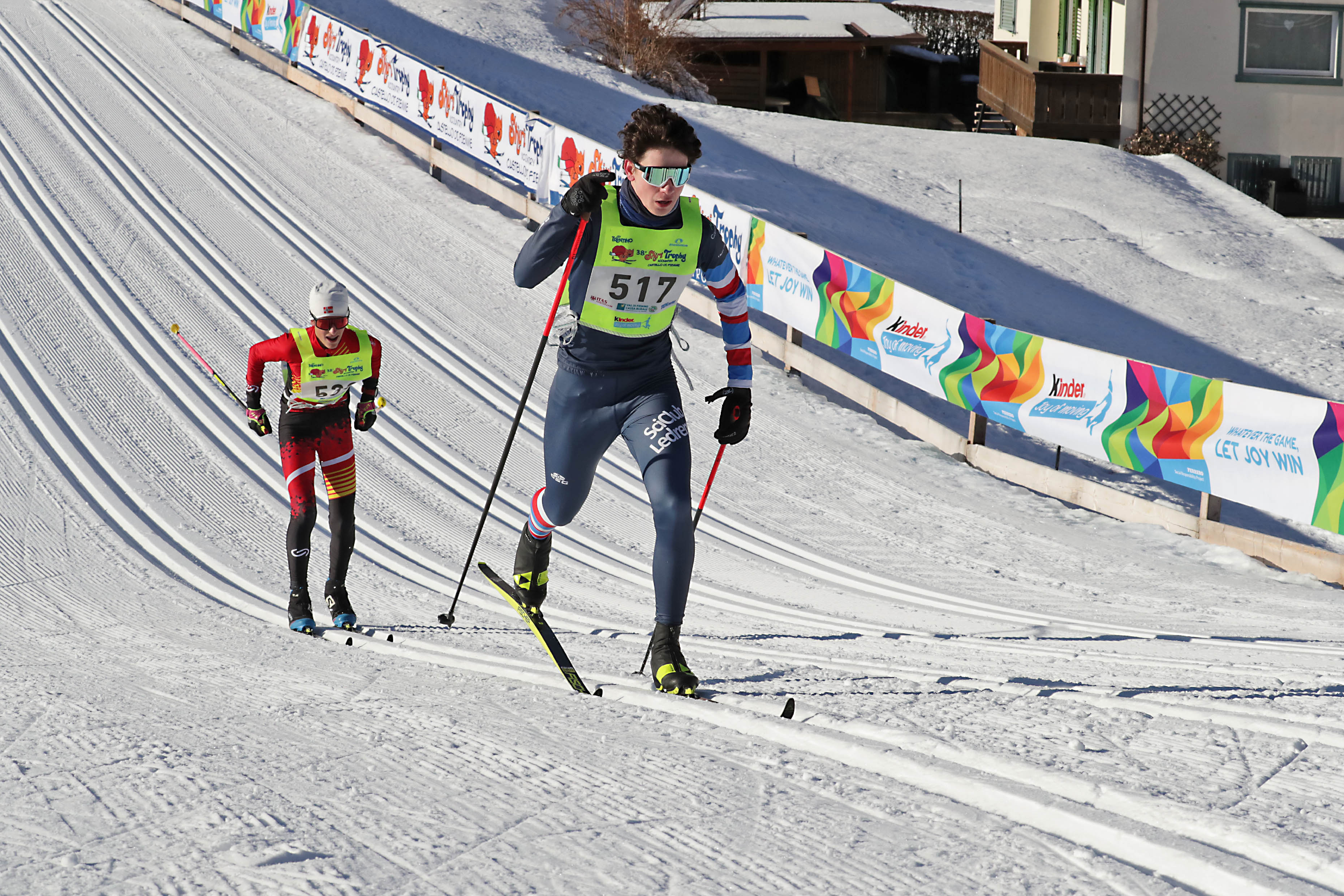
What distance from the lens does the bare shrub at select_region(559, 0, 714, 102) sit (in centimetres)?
2533

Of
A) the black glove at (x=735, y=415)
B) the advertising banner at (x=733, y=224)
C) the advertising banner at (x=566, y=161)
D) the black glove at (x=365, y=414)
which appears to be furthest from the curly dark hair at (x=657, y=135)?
the advertising banner at (x=566, y=161)

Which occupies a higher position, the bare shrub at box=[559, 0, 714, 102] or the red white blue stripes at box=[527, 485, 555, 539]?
the bare shrub at box=[559, 0, 714, 102]

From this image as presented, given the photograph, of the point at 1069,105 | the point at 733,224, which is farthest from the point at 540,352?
the point at 1069,105

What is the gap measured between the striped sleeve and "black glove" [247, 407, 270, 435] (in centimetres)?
256

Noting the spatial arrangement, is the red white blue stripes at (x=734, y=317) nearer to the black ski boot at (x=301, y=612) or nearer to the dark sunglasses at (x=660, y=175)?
the dark sunglasses at (x=660, y=175)

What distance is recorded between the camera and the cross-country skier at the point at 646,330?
4250 mm

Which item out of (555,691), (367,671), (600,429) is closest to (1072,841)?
(555,691)

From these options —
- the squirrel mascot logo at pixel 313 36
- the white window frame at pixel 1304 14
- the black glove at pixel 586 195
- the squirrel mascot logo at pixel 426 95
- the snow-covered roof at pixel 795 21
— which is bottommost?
the black glove at pixel 586 195

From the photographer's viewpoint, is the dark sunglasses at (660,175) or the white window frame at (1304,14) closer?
the dark sunglasses at (660,175)

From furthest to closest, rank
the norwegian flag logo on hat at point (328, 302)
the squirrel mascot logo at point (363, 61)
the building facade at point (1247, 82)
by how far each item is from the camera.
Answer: the building facade at point (1247, 82)
the squirrel mascot logo at point (363, 61)
the norwegian flag logo on hat at point (328, 302)

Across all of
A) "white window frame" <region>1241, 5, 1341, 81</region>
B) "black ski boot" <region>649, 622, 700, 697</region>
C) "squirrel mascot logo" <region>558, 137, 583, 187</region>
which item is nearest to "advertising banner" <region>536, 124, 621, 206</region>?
"squirrel mascot logo" <region>558, 137, 583, 187</region>

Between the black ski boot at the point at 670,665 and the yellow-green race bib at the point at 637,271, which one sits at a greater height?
the yellow-green race bib at the point at 637,271

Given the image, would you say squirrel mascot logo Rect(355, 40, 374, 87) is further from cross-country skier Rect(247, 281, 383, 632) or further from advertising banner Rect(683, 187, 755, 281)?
cross-country skier Rect(247, 281, 383, 632)

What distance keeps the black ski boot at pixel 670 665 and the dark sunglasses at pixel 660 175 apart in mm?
1508
